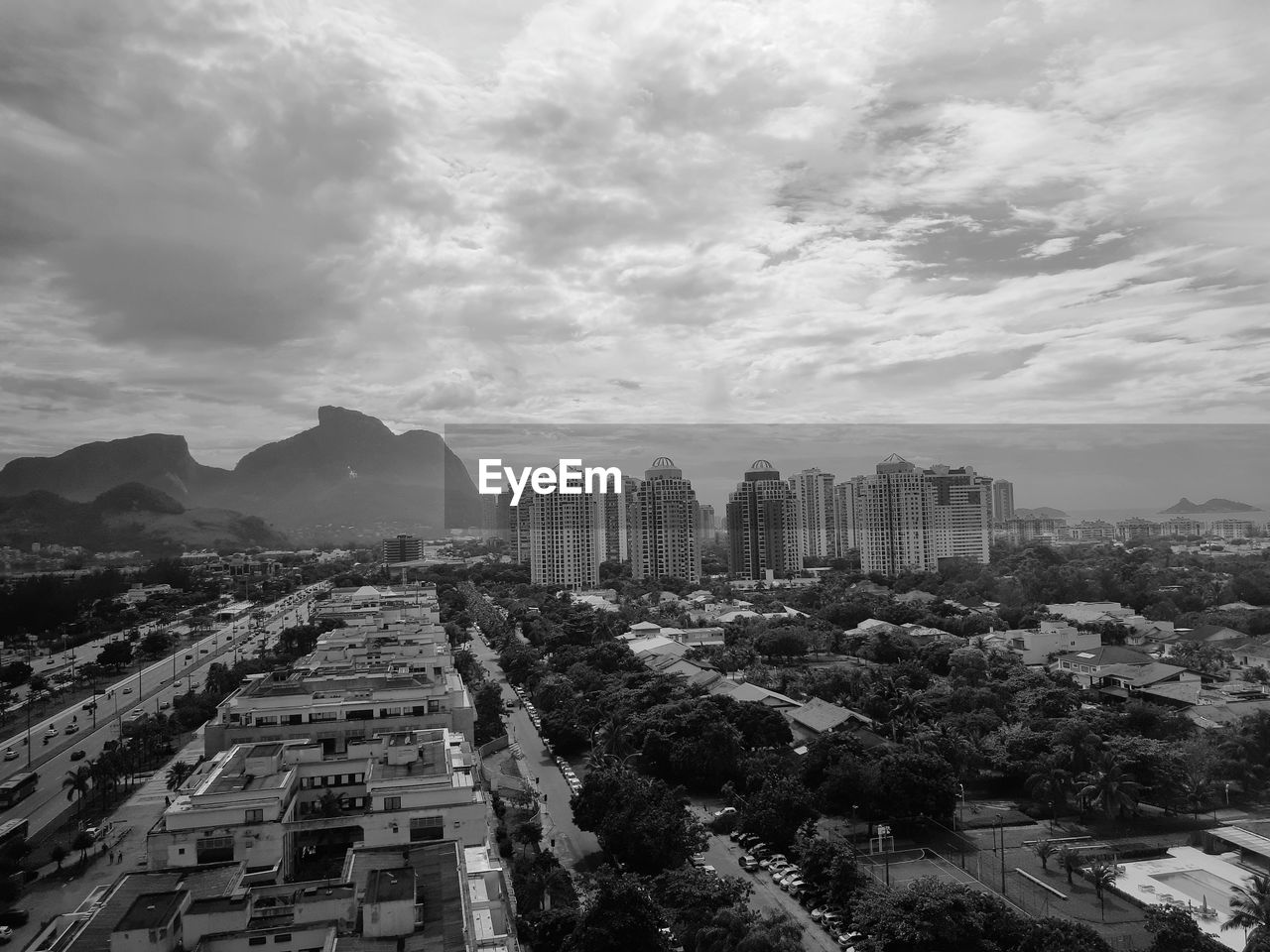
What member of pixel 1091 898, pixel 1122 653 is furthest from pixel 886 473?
pixel 1091 898

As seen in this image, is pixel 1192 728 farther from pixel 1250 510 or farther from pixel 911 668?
pixel 1250 510

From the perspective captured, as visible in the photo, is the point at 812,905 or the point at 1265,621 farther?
the point at 1265,621

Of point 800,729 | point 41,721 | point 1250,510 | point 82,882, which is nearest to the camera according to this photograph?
point 82,882

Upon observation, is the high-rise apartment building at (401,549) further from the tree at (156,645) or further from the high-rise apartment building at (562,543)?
the tree at (156,645)

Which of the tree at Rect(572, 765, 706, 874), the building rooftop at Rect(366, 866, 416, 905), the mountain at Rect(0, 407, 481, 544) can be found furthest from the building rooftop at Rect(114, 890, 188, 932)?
the mountain at Rect(0, 407, 481, 544)

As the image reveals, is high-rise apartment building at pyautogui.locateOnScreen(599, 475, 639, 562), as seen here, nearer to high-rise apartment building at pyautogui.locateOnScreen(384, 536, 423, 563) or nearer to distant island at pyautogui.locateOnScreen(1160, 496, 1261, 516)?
high-rise apartment building at pyautogui.locateOnScreen(384, 536, 423, 563)

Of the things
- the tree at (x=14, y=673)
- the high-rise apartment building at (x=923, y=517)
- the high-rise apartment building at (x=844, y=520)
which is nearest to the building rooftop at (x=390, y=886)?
the tree at (x=14, y=673)
